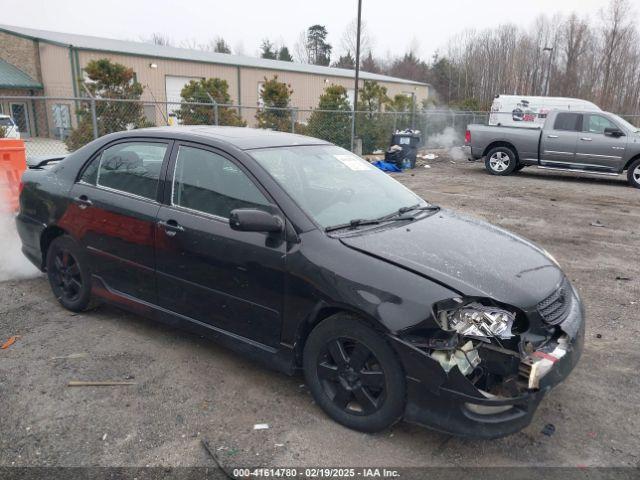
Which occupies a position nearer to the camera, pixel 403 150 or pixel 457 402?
pixel 457 402

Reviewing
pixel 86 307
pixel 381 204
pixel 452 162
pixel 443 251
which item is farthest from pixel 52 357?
pixel 452 162

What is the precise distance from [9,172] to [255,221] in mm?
4901

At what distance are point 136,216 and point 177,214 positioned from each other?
0.41 metres

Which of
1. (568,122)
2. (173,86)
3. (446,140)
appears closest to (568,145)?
(568,122)

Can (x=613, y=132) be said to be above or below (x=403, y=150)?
above

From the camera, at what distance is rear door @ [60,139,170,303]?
372 cm

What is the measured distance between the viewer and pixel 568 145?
13.6 m

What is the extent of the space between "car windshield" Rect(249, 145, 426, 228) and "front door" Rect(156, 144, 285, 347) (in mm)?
228

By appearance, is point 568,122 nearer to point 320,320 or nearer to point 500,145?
point 500,145

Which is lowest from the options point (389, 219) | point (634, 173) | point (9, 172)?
point (634, 173)

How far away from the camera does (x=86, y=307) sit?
14.4 feet

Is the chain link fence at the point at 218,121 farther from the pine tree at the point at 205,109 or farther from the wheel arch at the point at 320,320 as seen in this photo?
the wheel arch at the point at 320,320

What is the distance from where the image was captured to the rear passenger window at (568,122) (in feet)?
44.4

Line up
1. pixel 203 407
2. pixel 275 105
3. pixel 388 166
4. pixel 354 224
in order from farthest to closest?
1. pixel 275 105
2. pixel 388 166
3. pixel 354 224
4. pixel 203 407
